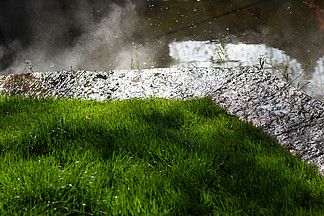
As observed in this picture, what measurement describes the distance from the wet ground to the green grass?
6.72 feet

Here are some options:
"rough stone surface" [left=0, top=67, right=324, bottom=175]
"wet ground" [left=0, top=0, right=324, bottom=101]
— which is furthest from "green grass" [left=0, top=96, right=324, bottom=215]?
"wet ground" [left=0, top=0, right=324, bottom=101]

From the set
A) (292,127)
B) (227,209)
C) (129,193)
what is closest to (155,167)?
(129,193)

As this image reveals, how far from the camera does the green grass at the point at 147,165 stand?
1.59 m

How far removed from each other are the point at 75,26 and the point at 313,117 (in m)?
5.17

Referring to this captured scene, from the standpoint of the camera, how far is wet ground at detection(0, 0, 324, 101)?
4.64 metres

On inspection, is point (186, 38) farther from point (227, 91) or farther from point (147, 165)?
point (147, 165)

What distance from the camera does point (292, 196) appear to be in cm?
166

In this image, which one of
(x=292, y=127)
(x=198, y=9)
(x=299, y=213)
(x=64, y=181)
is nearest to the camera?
(x=299, y=213)

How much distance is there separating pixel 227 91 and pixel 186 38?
2656 millimetres

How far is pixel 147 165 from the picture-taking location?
1.92 meters

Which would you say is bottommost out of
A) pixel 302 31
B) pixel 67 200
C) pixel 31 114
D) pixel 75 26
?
pixel 67 200

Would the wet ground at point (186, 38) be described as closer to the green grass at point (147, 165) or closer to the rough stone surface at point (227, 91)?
the rough stone surface at point (227, 91)

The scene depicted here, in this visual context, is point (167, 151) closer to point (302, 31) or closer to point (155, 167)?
point (155, 167)

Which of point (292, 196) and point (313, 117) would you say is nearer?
point (292, 196)
